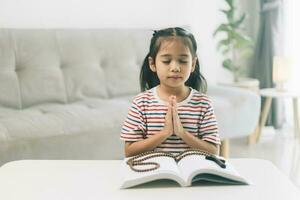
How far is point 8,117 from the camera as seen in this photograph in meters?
2.33

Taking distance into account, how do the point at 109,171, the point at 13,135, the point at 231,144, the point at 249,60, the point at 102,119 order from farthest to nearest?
the point at 249,60 → the point at 231,144 → the point at 102,119 → the point at 13,135 → the point at 109,171

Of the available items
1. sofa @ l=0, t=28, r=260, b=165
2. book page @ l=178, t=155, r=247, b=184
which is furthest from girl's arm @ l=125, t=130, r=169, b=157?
sofa @ l=0, t=28, r=260, b=165

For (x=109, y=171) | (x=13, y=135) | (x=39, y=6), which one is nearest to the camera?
(x=109, y=171)

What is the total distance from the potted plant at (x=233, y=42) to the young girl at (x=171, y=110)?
7.27 feet

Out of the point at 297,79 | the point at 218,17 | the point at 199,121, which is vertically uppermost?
the point at 218,17

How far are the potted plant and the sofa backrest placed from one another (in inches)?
29.0

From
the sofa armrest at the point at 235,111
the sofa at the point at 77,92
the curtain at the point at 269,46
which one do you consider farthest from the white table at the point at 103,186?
the curtain at the point at 269,46

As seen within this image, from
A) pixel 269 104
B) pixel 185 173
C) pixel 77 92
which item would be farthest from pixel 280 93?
pixel 185 173

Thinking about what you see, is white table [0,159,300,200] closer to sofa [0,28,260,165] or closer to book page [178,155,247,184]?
book page [178,155,247,184]

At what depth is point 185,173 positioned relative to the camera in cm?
111

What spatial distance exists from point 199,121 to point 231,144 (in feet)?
7.01

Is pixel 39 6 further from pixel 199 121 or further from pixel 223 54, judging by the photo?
pixel 199 121

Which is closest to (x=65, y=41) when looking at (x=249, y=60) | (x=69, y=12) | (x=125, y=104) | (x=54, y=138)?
(x=69, y=12)

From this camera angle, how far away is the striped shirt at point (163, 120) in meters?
1.29
